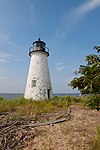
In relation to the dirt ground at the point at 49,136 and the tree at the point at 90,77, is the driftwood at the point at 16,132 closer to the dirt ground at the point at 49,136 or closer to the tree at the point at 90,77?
the dirt ground at the point at 49,136

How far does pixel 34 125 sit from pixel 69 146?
8.27ft

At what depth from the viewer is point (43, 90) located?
2109 centimetres

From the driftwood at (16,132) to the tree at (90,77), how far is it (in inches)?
176

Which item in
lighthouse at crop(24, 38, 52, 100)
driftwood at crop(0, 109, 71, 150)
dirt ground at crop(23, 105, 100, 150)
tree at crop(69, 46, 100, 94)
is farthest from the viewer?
lighthouse at crop(24, 38, 52, 100)

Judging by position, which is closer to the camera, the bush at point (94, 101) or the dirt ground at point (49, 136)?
the bush at point (94, 101)

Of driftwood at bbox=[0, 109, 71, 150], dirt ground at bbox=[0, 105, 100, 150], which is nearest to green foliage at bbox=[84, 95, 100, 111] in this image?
dirt ground at bbox=[0, 105, 100, 150]

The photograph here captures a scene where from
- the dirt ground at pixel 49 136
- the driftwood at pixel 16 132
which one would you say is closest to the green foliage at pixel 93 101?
the dirt ground at pixel 49 136

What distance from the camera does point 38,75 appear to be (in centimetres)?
2152

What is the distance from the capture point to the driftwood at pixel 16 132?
23.9 feet

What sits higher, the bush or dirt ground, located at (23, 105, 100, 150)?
the bush

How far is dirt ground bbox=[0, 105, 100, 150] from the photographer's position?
6836 mm

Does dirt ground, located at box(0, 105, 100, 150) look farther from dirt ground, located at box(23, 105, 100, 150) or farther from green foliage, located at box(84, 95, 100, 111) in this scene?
green foliage, located at box(84, 95, 100, 111)

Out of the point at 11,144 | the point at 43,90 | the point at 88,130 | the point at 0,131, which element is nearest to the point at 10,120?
the point at 0,131

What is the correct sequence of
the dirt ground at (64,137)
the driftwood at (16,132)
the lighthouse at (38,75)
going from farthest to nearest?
the lighthouse at (38,75), the driftwood at (16,132), the dirt ground at (64,137)
